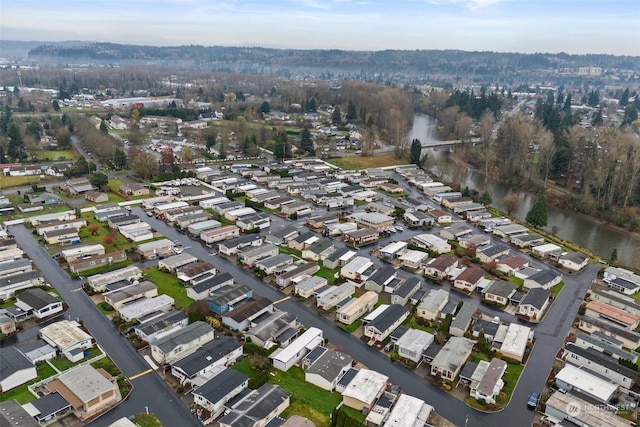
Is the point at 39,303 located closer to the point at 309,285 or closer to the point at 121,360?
the point at 121,360

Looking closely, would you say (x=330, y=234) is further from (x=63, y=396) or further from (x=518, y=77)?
(x=518, y=77)

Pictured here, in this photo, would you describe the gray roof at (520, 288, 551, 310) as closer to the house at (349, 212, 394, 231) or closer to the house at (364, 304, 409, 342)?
the house at (364, 304, 409, 342)

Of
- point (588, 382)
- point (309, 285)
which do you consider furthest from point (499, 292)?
point (309, 285)

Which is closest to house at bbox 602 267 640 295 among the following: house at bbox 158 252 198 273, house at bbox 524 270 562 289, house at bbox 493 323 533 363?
house at bbox 524 270 562 289

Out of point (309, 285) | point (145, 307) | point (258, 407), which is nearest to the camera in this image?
point (258, 407)

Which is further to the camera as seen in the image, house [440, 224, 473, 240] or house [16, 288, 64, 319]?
house [440, 224, 473, 240]

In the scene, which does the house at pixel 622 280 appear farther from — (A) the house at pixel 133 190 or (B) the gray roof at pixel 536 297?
(A) the house at pixel 133 190
